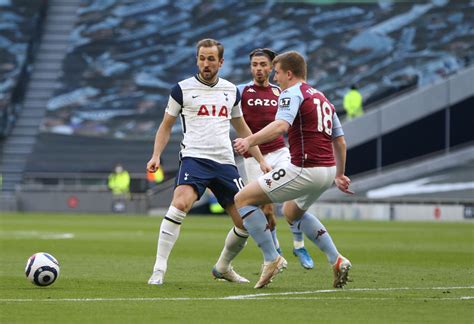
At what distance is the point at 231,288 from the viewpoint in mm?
10023

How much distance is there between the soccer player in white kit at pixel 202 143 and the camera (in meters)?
10.5

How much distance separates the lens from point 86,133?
151 feet

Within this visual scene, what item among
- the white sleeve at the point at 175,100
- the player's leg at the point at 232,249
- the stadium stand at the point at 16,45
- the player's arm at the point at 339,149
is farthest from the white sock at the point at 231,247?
the stadium stand at the point at 16,45

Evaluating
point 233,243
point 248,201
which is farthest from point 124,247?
point 248,201

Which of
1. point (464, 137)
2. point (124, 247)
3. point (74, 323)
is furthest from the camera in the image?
point (464, 137)

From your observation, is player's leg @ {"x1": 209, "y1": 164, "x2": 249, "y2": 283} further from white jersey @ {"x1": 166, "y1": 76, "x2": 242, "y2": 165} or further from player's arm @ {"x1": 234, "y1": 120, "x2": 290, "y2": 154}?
player's arm @ {"x1": 234, "y1": 120, "x2": 290, "y2": 154}

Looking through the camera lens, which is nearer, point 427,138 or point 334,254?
point 334,254

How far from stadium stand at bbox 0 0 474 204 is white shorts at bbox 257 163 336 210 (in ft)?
108

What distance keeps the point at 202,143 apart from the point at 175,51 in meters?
38.9

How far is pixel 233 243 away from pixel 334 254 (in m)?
1.27

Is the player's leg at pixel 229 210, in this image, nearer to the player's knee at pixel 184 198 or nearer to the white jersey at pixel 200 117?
the white jersey at pixel 200 117

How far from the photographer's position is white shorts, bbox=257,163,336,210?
9.76 meters

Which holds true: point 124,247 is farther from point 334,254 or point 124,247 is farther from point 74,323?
point 74,323

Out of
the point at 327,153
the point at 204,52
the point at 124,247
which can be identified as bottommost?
the point at 124,247
